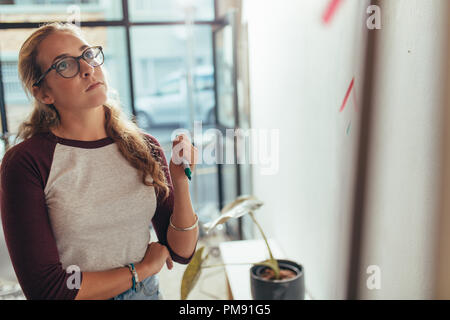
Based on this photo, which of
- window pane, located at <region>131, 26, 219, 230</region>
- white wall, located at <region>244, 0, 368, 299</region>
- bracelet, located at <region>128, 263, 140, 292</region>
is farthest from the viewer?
window pane, located at <region>131, 26, 219, 230</region>

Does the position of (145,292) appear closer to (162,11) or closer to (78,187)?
(78,187)

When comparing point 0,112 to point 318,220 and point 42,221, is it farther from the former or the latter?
point 42,221

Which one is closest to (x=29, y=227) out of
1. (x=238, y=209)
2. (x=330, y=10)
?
(x=238, y=209)

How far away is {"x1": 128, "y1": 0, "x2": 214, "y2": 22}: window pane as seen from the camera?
292cm

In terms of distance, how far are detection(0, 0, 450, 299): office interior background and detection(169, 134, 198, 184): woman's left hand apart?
245mm

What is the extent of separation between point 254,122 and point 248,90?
0.77 ft

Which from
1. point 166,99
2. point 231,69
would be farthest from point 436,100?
point 166,99

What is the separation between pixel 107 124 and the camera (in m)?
0.79

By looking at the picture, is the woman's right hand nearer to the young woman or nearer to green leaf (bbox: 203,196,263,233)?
the young woman

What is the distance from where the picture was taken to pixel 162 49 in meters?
5.86

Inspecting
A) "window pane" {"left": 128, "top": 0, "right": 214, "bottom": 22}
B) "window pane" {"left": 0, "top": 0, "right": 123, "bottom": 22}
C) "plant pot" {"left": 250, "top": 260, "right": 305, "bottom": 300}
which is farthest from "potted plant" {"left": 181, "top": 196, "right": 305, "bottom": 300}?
"window pane" {"left": 0, "top": 0, "right": 123, "bottom": 22}

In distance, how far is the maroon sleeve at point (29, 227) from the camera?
0.66 metres

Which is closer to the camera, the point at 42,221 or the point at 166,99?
the point at 42,221

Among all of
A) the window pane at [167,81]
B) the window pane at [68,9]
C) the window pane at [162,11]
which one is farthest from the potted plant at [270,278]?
the window pane at [167,81]
